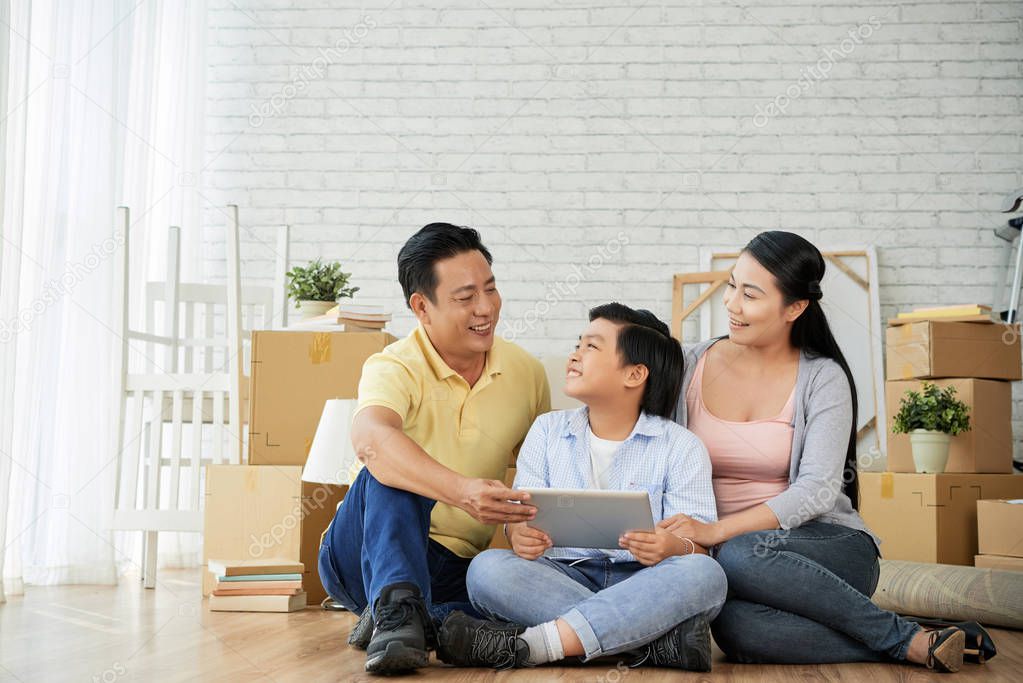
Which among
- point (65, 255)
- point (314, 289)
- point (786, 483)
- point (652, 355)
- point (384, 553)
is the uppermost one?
point (65, 255)

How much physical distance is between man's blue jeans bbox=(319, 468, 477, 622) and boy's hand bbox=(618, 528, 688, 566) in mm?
368

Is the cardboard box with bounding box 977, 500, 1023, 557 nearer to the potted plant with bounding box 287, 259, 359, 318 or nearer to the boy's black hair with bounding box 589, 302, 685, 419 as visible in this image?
the boy's black hair with bounding box 589, 302, 685, 419

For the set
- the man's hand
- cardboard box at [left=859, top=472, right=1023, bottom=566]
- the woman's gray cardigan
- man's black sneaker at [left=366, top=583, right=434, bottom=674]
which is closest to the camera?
man's black sneaker at [left=366, top=583, right=434, bottom=674]

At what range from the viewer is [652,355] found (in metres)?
2.13

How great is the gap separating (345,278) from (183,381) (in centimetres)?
61

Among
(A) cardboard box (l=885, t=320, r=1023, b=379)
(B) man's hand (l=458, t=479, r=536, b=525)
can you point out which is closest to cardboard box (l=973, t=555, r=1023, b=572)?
(A) cardboard box (l=885, t=320, r=1023, b=379)

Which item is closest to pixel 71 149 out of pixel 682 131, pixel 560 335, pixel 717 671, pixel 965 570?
pixel 560 335

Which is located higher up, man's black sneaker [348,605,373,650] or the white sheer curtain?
the white sheer curtain

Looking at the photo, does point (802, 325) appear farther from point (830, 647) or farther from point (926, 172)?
point (926, 172)

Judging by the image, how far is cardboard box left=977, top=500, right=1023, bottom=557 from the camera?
3020 millimetres

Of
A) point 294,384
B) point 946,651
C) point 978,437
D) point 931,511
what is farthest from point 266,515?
point 978,437

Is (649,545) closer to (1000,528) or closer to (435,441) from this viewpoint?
(435,441)

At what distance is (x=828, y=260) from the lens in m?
4.31

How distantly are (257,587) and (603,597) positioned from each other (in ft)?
4.25
